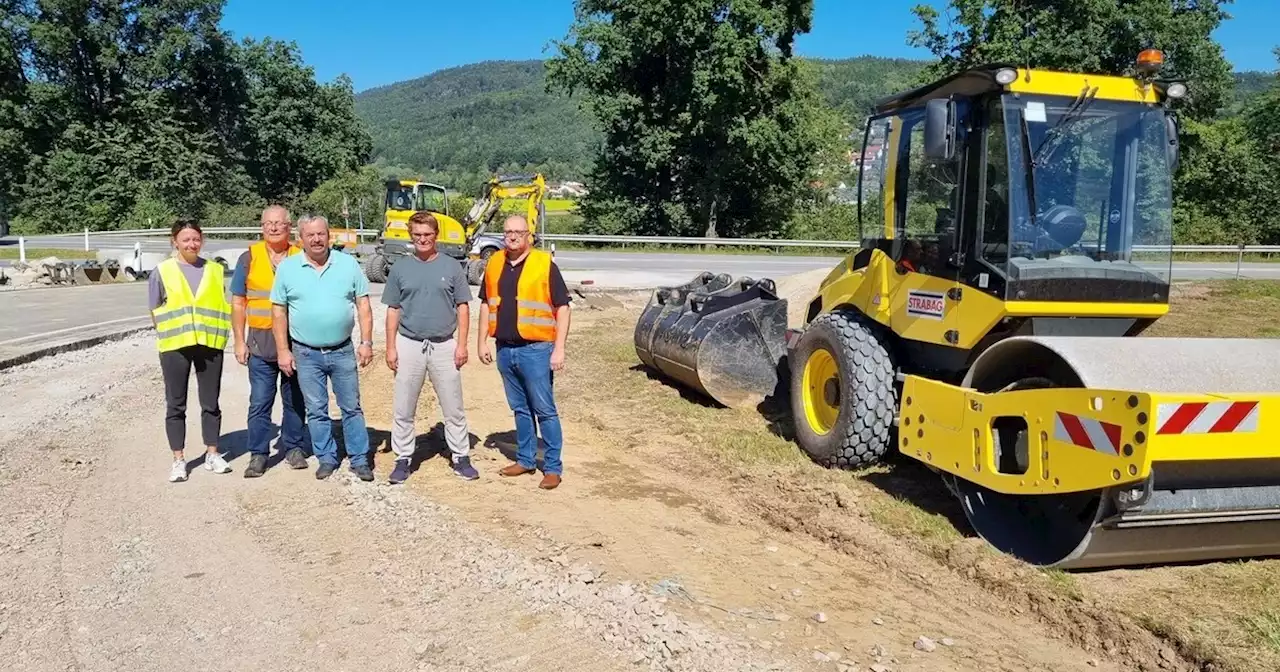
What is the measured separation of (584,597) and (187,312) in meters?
3.49

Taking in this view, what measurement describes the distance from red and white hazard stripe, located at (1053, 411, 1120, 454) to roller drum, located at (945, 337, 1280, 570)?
183 mm

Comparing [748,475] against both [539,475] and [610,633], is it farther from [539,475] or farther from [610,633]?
[610,633]

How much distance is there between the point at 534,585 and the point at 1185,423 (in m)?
2.94

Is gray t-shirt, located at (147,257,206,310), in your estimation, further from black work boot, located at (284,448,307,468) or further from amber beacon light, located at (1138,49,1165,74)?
amber beacon light, located at (1138,49,1165,74)

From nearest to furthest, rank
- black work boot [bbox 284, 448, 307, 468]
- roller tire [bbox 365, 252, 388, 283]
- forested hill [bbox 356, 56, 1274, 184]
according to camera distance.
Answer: black work boot [bbox 284, 448, 307, 468] < roller tire [bbox 365, 252, 388, 283] < forested hill [bbox 356, 56, 1274, 184]

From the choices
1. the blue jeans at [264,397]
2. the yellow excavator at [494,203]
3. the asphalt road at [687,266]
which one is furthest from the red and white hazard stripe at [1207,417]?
the yellow excavator at [494,203]

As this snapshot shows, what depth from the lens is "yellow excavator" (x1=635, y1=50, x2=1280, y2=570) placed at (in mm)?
4219

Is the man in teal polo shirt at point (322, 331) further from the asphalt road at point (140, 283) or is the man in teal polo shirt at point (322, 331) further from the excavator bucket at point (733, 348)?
the asphalt road at point (140, 283)

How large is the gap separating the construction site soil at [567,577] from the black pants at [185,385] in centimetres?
36

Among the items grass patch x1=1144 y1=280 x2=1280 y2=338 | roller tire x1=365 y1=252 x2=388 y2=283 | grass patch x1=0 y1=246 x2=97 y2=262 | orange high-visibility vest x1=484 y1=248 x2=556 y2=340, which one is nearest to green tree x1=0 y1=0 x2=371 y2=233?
grass patch x1=0 y1=246 x2=97 y2=262

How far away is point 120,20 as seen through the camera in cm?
4756

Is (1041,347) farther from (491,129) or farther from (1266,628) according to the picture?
(491,129)

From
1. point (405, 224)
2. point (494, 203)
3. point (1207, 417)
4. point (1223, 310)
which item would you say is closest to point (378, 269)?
point (405, 224)

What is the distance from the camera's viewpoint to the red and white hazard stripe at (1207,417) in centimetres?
393
